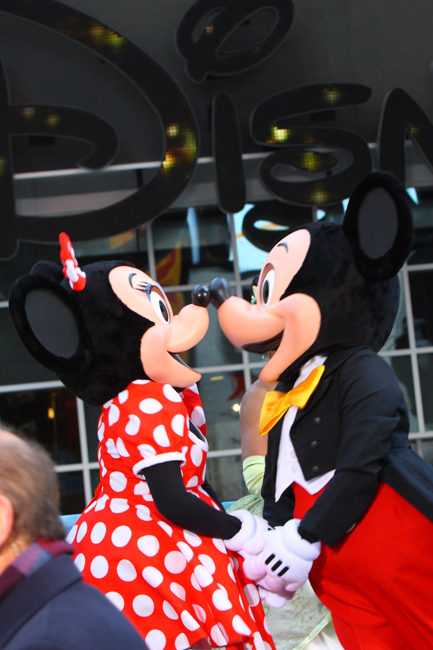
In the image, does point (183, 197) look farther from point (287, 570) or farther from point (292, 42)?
point (287, 570)

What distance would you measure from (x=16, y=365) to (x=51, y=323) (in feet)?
9.51

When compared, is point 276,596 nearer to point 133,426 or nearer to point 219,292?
point 133,426

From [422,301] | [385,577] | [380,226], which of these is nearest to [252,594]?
[385,577]

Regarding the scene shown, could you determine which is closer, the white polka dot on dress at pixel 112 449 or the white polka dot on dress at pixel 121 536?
the white polka dot on dress at pixel 121 536

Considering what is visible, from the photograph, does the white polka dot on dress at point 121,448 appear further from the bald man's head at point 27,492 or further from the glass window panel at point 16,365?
the glass window panel at point 16,365

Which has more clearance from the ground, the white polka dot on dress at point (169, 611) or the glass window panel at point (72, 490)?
the white polka dot on dress at point (169, 611)

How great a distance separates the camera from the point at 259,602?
64.0 inches

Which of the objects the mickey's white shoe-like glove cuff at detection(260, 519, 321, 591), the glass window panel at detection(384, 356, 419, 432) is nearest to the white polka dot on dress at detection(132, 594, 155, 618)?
the mickey's white shoe-like glove cuff at detection(260, 519, 321, 591)

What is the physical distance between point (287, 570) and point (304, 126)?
3527 millimetres

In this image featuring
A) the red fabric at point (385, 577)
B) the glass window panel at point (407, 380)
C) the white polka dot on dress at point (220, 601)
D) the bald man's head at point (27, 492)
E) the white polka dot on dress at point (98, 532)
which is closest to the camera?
the bald man's head at point (27, 492)

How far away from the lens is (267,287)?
1.77 metres

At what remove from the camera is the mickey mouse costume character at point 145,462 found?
4.95ft

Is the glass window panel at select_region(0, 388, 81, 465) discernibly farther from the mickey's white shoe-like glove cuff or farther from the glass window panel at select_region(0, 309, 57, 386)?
the mickey's white shoe-like glove cuff

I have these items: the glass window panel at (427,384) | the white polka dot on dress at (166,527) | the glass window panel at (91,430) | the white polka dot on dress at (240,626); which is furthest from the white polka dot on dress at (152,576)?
the glass window panel at (427,384)
